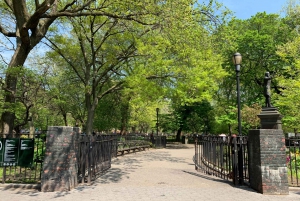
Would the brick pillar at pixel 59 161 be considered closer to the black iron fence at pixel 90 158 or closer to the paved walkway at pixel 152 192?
the paved walkway at pixel 152 192

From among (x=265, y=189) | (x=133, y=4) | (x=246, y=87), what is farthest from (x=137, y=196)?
(x=246, y=87)

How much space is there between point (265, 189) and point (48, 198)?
572 cm

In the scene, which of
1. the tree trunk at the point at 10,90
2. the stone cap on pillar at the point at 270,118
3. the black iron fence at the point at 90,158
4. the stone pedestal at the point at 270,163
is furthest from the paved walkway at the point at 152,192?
the tree trunk at the point at 10,90

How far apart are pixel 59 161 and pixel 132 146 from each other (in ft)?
44.2

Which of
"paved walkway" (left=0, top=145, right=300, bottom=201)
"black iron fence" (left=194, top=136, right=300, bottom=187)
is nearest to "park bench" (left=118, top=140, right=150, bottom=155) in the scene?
"black iron fence" (left=194, top=136, right=300, bottom=187)

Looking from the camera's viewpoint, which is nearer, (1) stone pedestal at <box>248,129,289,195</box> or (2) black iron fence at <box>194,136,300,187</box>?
(1) stone pedestal at <box>248,129,289,195</box>

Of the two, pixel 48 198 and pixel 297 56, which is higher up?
pixel 297 56

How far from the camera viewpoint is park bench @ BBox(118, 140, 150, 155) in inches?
708

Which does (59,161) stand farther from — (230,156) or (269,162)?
(269,162)

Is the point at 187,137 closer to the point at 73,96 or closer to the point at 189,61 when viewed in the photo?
the point at 73,96

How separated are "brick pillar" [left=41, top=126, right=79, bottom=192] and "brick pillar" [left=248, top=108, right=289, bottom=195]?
5309 millimetres

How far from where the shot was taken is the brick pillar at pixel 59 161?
7160 millimetres

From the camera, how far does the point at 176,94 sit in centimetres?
1897

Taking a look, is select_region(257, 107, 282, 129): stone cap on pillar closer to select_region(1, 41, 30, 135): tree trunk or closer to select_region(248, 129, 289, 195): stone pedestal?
select_region(248, 129, 289, 195): stone pedestal
